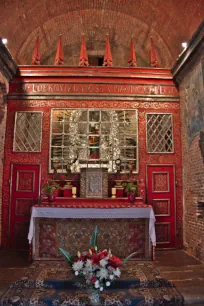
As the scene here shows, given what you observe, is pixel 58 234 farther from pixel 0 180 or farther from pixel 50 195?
pixel 0 180

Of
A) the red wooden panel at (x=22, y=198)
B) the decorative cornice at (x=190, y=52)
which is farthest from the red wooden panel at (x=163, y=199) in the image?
the red wooden panel at (x=22, y=198)

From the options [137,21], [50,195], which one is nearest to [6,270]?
[50,195]

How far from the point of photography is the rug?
365cm

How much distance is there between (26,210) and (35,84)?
11.3ft

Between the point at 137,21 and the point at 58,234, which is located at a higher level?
the point at 137,21

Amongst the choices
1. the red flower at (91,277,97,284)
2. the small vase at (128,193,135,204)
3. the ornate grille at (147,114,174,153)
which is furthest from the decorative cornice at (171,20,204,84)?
the red flower at (91,277,97,284)

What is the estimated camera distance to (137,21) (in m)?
8.92

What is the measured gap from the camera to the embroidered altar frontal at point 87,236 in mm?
5418

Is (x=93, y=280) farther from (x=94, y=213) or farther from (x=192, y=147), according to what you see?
(x=192, y=147)

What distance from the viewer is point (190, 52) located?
589cm

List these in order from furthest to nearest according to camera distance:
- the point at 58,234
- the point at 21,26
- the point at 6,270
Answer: the point at 21,26, the point at 58,234, the point at 6,270

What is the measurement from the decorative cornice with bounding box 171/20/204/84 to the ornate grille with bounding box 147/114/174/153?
3.70ft

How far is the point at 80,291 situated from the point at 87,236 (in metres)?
1.52

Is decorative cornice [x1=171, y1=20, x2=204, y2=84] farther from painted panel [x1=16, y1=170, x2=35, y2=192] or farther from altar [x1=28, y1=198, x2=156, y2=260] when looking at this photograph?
painted panel [x1=16, y1=170, x2=35, y2=192]
